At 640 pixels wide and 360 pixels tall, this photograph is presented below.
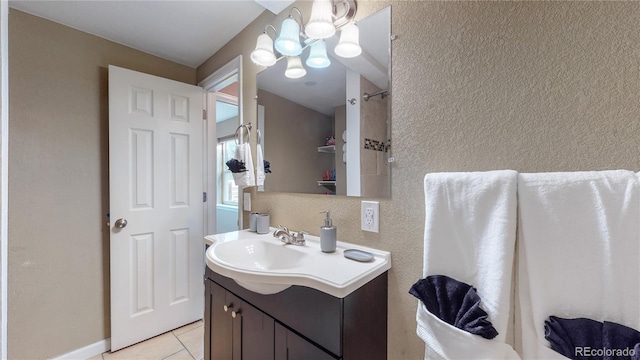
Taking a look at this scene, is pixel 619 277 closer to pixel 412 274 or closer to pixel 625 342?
pixel 625 342

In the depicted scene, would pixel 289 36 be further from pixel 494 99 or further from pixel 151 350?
pixel 151 350

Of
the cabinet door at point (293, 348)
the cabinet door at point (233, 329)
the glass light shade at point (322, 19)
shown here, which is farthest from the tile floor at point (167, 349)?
the glass light shade at point (322, 19)

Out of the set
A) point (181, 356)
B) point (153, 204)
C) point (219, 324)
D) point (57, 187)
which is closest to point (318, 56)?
point (219, 324)

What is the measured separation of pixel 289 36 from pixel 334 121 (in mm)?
448

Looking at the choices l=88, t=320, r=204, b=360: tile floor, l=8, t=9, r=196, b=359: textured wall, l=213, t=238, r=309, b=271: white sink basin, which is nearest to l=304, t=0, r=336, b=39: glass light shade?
l=213, t=238, r=309, b=271: white sink basin

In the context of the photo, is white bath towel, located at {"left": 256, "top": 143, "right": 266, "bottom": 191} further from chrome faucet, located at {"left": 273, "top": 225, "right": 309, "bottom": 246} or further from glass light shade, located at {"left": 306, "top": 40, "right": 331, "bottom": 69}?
glass light shade, located at {"left": 306, "top": 40, "right": 331, "bottom": 69}

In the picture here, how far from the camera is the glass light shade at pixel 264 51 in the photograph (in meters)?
1.25

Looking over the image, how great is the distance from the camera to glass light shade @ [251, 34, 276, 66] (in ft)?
4.11

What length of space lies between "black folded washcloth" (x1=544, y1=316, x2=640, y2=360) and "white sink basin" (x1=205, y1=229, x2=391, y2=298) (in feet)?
1.44

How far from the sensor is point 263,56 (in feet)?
4.16

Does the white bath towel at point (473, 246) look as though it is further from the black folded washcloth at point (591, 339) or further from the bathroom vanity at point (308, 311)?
the bathroom vanity at point (308, 311)

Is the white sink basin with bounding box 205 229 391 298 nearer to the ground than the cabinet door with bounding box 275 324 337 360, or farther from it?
farther from it

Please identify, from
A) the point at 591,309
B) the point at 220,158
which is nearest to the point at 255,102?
the point at 591,309

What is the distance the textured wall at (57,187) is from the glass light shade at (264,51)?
1165 millimetres
